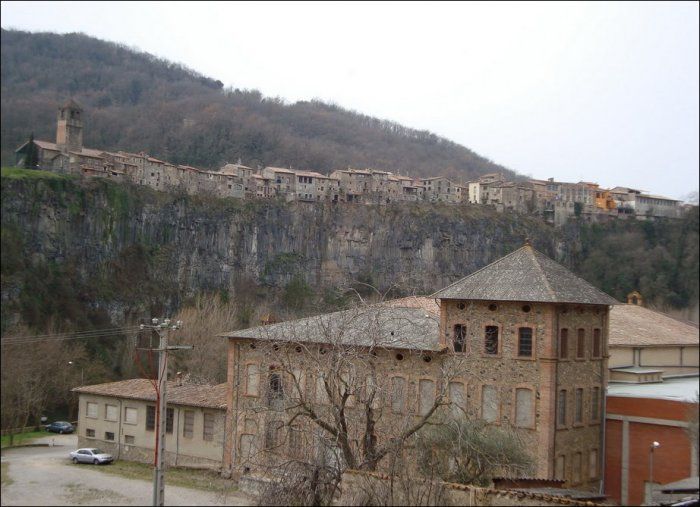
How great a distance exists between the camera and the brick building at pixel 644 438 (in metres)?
22.6

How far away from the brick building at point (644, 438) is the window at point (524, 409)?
103 inches

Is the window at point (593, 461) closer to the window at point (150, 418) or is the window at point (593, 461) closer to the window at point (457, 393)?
the window at point (457, 393)

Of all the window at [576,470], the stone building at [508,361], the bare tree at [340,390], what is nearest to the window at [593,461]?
the stone building at [508,361]

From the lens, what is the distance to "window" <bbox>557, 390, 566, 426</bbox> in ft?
91.4

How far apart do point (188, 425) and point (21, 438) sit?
21.5ft

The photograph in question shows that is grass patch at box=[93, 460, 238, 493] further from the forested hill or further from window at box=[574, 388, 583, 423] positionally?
the forested hill

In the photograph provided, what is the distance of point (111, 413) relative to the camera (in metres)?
36.2

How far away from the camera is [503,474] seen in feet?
77.1

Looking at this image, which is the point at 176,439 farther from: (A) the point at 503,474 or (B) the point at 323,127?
(B) the point at 323,127

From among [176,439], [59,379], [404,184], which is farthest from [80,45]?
[176,439]

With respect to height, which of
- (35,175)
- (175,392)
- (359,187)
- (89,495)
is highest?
(359,187)

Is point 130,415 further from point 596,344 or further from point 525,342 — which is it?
point 596,344

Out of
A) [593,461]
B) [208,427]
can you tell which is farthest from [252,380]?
[593,461]

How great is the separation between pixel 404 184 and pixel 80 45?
53.4 metres
